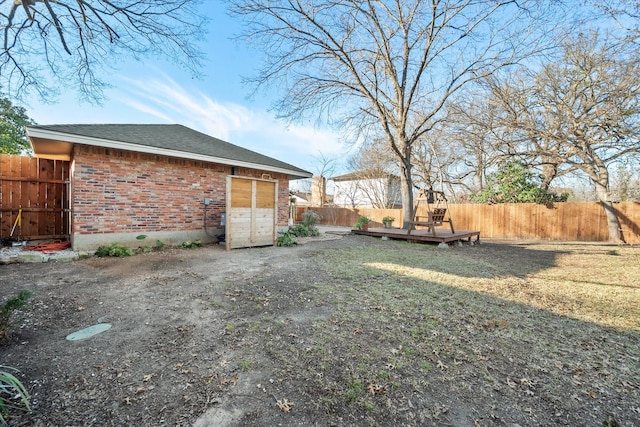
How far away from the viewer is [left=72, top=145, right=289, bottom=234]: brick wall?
6.05 meters

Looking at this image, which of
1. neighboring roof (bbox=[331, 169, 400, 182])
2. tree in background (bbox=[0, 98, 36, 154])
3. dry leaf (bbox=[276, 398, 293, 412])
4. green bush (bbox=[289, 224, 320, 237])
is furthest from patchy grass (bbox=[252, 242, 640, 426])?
neighboring roof (bbox=[331, 169, 400, 182])

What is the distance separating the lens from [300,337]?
261 centimetres

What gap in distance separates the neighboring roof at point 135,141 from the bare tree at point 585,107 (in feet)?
32.3

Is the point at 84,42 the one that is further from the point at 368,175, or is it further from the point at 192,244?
the point at 368,175

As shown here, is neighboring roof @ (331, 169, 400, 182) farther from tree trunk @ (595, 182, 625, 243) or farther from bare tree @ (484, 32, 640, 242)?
tree trunk @ (595, 182, 625, 243)

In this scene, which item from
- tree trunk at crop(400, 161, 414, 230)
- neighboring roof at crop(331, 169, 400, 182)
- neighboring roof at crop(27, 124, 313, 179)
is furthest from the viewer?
neighboring roof at crop(331, 169, 400, 182)

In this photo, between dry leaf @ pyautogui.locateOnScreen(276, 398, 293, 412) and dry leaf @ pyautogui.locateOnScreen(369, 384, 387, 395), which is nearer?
dry leaf @ pyautogui.locateOnScreen(276, 398, 293, 412)

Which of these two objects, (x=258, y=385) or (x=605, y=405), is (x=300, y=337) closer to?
(x=258, y=385)

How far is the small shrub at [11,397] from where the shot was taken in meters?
1.59

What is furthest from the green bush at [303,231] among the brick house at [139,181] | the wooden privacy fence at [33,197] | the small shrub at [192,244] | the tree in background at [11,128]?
the tree in background at [11,128]

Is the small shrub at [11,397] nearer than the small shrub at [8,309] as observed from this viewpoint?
Yes

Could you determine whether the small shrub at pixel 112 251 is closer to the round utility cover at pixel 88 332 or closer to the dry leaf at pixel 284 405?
the round utility cover at pixel 88 332

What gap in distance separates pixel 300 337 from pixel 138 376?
1.31 metres

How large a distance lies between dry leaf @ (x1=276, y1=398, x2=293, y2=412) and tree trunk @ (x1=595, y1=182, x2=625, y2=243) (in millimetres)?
15034
